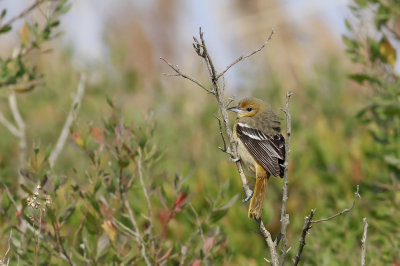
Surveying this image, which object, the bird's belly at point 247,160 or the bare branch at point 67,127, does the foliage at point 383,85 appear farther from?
the bare branch at point 67,127

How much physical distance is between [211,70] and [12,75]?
2.02 meters

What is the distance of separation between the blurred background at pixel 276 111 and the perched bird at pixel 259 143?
0.40 meters

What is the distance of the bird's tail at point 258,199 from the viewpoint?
156 inches

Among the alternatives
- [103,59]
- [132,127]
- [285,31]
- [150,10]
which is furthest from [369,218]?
[150,10]

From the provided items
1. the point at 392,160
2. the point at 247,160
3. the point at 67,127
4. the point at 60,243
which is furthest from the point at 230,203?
the point at 67,127

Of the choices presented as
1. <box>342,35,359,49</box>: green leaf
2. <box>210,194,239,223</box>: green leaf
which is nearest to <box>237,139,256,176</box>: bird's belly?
<box>210,194,239,223</box>: green leaf

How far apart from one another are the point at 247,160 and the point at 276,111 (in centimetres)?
324

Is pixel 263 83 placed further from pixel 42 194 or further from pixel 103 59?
pixel 42 194

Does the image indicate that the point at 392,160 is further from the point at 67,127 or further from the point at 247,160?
the point at 67,127

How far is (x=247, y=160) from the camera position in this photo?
520 centimetres

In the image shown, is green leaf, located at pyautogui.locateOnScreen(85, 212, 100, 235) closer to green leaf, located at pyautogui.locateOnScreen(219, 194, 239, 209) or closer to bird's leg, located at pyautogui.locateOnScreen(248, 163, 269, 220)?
green leaf, located at pyautogui.locateOnScreen(219, 194, 239, 209)

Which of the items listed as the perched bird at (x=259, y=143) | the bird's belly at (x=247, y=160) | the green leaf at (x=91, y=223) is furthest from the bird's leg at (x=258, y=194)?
the green leaf at (x=91, y=223)

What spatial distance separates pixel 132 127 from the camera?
4.26m

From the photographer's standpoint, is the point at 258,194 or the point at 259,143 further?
the point at 259,143
